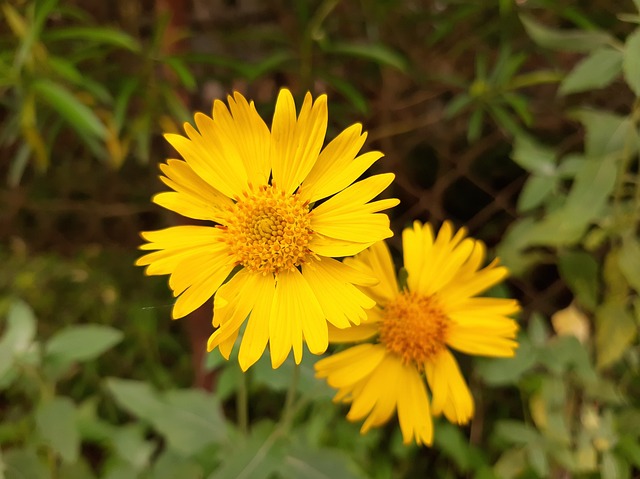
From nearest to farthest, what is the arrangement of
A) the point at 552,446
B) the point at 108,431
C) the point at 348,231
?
the point at 348,231 < the point at 552,446 < the point at 108,431

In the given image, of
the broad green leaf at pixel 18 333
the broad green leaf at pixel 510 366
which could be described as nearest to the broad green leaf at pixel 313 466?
the broad green leaf at pixel 510 366

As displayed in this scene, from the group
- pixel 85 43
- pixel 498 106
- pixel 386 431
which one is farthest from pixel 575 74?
pixel 85 43

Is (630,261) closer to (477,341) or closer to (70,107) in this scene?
(477,341)

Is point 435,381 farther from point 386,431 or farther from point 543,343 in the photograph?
point 386,431

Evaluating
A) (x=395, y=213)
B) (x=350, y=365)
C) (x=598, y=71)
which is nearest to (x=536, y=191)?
(x=598, y=71)

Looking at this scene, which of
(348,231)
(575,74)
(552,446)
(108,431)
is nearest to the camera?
(348,231)

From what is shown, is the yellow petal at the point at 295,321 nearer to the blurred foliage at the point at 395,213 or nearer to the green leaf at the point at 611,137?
the blurred foliage at the point at 395,213
